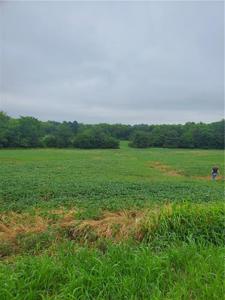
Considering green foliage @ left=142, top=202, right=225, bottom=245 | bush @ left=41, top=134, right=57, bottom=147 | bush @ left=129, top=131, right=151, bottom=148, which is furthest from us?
bush @ left=129, top=131, right=151, bottom=148

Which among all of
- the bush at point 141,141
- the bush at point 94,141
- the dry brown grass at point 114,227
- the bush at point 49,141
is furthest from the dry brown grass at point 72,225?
the bush at point 141,141

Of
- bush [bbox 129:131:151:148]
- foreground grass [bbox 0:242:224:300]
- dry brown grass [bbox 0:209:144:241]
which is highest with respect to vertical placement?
bush [bbox 129:131:151:148]

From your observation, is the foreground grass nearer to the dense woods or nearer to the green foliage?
the green foliage

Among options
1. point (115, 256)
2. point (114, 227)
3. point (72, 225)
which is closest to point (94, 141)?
point (72, 225)

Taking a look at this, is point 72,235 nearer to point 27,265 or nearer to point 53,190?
point 27,265

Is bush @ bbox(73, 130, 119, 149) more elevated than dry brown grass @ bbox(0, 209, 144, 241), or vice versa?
bush @ bbox(73, 130, 119, 149)

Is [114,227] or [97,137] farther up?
[97,137]

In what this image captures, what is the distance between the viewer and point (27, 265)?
3371mm

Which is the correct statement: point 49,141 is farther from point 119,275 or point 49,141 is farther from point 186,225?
point 119,275

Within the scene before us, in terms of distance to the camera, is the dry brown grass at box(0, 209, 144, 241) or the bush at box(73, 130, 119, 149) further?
the bush at box(73, 130, 119, 149)

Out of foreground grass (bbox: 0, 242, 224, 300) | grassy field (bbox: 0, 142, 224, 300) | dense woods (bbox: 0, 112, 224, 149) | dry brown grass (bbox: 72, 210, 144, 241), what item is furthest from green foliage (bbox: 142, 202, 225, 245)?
dense woods (bbox: 0, 112, 224, 149)

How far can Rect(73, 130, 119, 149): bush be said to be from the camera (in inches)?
2972

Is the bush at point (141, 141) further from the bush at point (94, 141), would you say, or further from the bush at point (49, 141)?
the bush at point (49, 141)

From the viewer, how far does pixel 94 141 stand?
253ft
